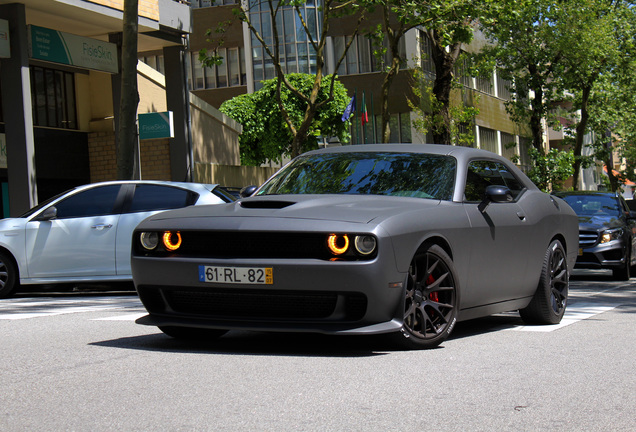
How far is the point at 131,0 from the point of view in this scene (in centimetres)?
1767

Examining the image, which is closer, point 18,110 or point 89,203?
point 89,203

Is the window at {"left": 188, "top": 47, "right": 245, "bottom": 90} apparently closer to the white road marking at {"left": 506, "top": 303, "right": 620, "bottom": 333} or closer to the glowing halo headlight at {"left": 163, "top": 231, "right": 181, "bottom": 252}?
the white road marking at {"left": 506, "top": 303, "right": 620, "bottom": 333}

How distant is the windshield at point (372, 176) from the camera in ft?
24.0

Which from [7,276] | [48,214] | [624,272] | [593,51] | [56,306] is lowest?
[624,272]

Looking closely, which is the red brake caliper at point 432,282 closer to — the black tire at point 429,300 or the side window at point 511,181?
the black tire at point 429,300

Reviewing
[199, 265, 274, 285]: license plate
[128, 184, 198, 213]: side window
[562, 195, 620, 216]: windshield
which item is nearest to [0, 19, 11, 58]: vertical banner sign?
[128, 184, 198, 213]: side window

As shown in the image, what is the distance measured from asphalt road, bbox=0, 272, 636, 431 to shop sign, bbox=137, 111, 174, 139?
1655 centimetres

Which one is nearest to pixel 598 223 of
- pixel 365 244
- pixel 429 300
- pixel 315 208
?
pixel 429 300

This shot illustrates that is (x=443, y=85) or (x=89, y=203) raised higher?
(x=443, y=85)

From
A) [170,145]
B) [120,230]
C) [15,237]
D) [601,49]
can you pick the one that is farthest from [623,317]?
[601,49]

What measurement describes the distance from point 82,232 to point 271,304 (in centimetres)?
724

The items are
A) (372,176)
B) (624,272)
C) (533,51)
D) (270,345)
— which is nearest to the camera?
(270,345)

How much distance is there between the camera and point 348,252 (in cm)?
620

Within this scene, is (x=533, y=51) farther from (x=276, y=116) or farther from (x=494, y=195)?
(x=494, y=195)
